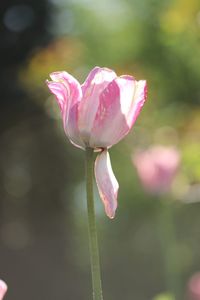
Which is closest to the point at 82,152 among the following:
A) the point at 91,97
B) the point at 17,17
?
the point at 17,17

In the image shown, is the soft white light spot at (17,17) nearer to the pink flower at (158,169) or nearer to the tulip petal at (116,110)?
the pink flower at (158,169)

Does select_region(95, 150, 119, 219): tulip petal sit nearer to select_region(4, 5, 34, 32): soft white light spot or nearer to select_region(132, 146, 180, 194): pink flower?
select_region(132, 146, 180, 194): pink flower

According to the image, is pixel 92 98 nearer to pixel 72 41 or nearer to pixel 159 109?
pixel 159 109

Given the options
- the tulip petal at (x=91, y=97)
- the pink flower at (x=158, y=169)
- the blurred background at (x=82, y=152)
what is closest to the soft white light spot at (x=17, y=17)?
the blurred background at (x=82, y=152)

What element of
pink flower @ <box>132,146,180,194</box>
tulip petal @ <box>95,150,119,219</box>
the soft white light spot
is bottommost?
pink flower @ <box>132,146,180,194</box>

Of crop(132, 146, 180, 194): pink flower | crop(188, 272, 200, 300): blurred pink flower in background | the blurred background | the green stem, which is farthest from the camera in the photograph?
the blurred background

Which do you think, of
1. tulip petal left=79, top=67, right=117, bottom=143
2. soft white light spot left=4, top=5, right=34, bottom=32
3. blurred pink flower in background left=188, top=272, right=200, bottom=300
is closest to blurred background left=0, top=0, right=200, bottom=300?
soft white light spot left=4, top=5, right=34, bottom=32

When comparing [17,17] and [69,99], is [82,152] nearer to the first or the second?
[17,17]

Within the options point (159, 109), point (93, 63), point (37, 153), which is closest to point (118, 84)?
point (159, 109)

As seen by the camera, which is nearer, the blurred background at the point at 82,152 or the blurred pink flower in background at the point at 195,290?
the blurred pink flower in background at the point at 195,290
